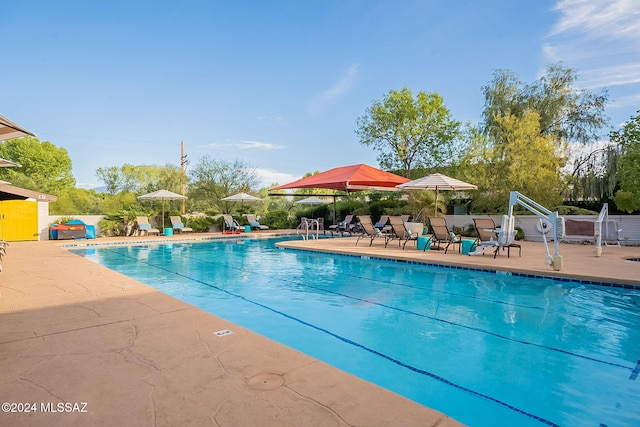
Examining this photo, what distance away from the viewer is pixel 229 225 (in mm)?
16797

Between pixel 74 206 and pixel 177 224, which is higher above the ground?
pixel 74 206

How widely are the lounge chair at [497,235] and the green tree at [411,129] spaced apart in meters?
12.4

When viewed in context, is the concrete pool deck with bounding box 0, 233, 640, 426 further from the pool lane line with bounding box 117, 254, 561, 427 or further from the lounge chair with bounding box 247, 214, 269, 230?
the lounge chair with bounding box 247, 214, 269, 230

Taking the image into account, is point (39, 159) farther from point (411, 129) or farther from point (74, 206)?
point (411, 129)

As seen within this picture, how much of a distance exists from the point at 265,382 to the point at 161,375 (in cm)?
69

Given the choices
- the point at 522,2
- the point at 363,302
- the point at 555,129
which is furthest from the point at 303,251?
the point at 555,129

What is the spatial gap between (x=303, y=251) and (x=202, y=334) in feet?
25.6

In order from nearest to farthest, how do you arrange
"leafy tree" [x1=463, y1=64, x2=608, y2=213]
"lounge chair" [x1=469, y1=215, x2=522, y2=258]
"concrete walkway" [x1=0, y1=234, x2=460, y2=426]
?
Result: 1. "concrete walkway" [x1=0, y1=234, x2=460, y2=426]
2. "lounge chair" [x1=469, y1=215, x2=522, y2=258]
3. "leafy tree" [x1=463, y1=64, x2=608, y2=213]

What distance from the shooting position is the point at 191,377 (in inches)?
91.2

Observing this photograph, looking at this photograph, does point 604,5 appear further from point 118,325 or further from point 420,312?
point 118,325

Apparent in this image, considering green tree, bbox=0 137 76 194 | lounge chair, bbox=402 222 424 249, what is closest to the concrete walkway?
lounge chair, bbox=402 222 424 249

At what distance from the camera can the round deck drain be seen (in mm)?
2180

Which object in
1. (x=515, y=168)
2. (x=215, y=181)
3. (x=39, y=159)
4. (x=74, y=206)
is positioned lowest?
(x=74, y=206)

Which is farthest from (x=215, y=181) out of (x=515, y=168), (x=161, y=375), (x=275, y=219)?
(x=161, y=375)
